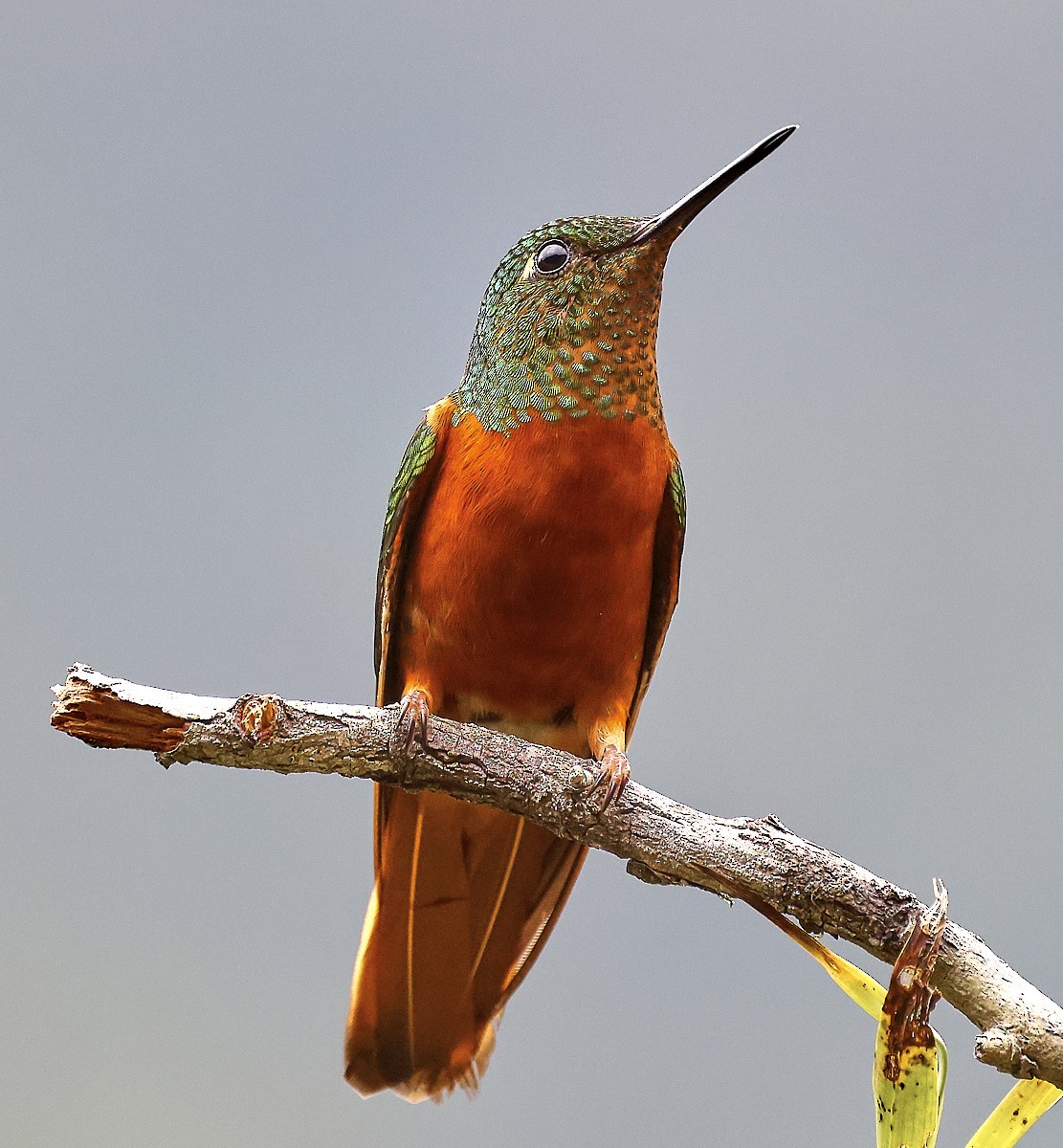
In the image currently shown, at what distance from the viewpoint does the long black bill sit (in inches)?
78.4

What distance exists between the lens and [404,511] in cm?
216

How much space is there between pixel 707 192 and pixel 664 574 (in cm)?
69

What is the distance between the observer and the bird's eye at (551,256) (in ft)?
7.07

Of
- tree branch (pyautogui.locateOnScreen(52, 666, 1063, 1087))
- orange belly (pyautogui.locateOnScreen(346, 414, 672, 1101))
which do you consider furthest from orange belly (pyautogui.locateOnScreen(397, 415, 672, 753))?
tree branch (pyautogui.locateOnScreen(52, 666, 1063, 1087))

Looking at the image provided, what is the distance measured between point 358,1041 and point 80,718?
3.45ft

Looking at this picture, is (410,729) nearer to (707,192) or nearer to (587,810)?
(587,810)

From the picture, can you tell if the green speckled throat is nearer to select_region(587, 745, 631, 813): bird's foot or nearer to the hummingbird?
the hummingbird

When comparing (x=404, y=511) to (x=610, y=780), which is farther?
(x=404, y=511)

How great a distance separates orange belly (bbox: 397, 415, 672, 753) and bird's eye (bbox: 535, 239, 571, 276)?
312 mm

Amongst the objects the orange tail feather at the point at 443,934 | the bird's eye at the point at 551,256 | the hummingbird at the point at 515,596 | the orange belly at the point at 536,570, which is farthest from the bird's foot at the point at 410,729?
the bird's eye at the point at 551,256

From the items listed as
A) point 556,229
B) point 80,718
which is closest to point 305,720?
point 80,718

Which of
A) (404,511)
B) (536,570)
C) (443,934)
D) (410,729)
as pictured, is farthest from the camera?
(443,934)

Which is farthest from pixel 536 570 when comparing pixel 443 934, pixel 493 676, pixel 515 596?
pixel 443 934

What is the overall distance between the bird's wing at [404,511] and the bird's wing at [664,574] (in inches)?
16.8
